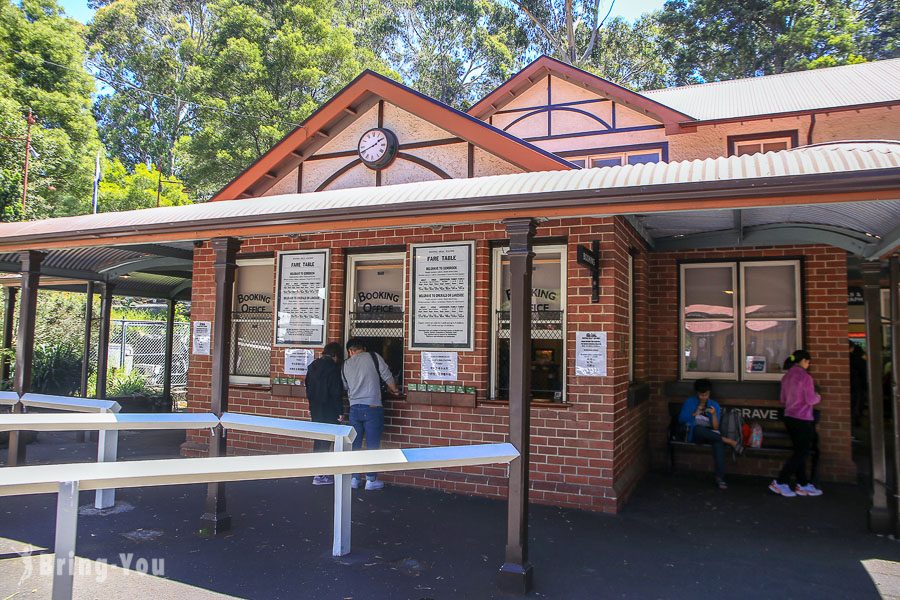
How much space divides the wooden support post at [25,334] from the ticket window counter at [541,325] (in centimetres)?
524

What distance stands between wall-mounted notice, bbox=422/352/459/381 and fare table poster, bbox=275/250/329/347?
1432mm

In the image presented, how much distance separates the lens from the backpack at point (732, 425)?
7.35m

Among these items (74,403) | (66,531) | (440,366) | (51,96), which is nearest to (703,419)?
(440,366)

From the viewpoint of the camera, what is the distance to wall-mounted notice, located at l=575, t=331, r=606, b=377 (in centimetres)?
611

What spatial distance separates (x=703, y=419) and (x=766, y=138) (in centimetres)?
604

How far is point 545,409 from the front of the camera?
6.30 m

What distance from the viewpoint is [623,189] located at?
405 cm

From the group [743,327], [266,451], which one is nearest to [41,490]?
[266,451]

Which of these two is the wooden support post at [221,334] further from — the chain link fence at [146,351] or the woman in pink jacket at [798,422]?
the chain link fence at [146,351]

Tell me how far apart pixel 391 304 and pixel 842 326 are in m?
5.44

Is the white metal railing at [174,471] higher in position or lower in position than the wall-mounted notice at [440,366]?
lower

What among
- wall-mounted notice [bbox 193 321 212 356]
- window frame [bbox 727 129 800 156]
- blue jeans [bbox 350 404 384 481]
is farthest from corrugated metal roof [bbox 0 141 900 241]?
window frame [bbox 727 129 800 156]

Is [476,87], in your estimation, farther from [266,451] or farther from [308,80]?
[266,451]

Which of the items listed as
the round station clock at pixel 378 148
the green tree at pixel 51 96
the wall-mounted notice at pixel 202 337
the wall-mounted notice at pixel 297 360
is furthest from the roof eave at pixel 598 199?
the green tree at pixel 51 96
